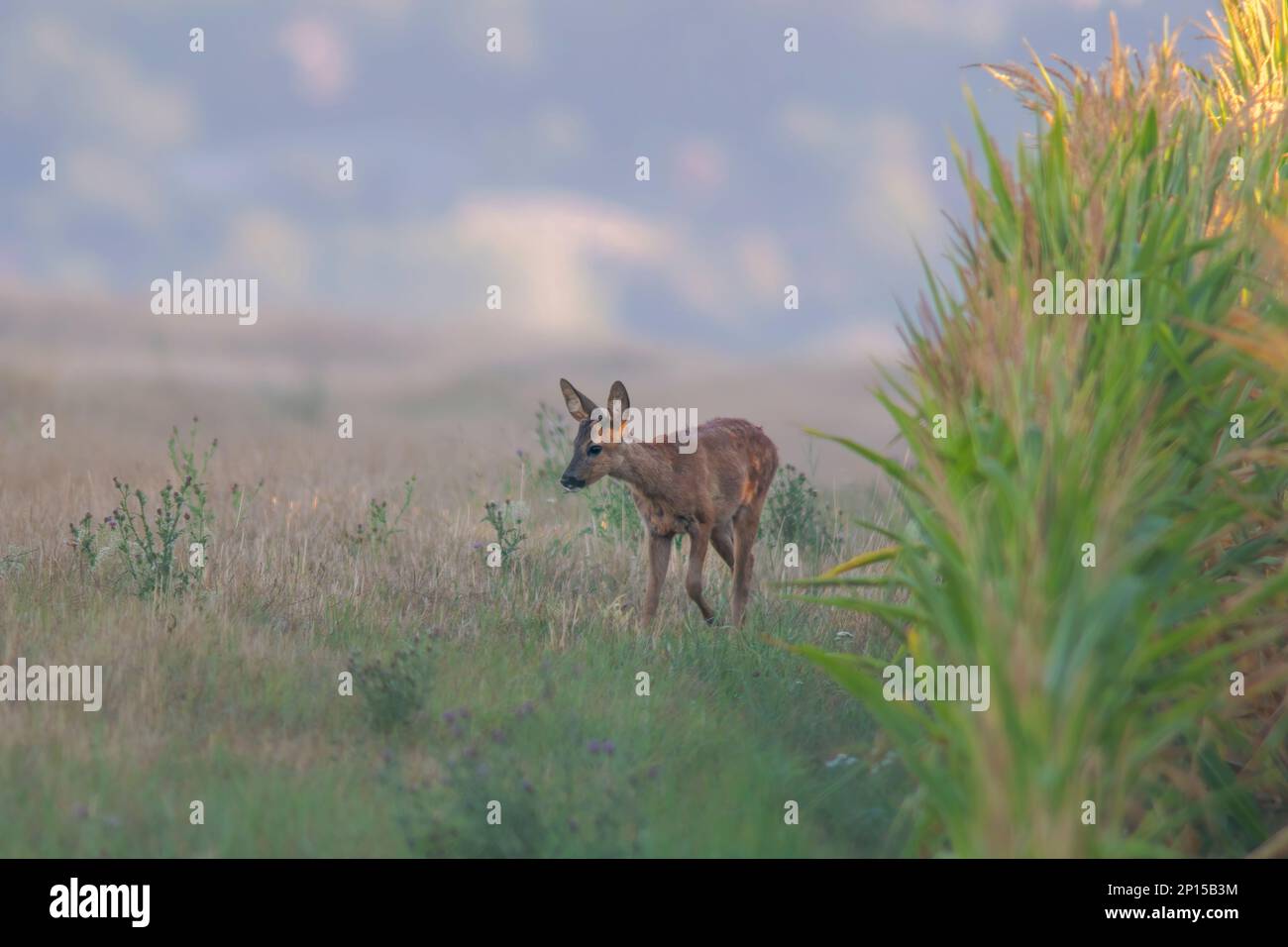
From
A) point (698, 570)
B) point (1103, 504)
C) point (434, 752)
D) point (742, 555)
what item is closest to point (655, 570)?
point (698, 570)

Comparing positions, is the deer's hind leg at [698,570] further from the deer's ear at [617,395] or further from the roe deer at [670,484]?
the deer's ear at [617,395]

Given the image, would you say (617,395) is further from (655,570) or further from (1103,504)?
(1103,504)

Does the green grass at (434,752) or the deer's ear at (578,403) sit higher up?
the deer's ear at (578,403)

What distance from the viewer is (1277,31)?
1034cm

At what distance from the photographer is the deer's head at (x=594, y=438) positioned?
1064 centimetres

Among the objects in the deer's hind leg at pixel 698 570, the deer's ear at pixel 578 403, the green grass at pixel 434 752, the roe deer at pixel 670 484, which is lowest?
the green grass at pixel 434 752

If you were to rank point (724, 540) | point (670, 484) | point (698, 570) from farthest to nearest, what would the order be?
point (724, 540) < point (670, 484) < point (698, 570)

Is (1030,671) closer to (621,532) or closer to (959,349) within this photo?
(959,349)

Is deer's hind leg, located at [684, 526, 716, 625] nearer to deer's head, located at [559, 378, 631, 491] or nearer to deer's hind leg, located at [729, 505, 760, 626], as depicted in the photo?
deer's hind leg, located at [729, 505, 760, 626]

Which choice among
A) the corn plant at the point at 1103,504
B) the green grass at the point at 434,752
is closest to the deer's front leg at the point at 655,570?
the green grass at the point at 434,752

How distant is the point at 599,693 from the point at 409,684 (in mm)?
1167

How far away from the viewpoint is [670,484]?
10945 mm

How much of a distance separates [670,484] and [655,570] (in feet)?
2.59
